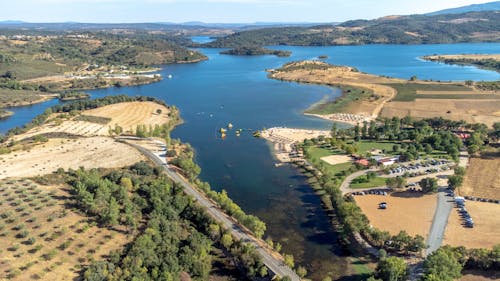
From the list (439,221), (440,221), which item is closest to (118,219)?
(439,221)

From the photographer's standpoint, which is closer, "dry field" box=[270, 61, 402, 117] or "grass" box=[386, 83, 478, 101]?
"dry field" box=[270, 61, 402, 117]

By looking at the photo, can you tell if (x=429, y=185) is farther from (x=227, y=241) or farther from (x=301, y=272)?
(x=227, y=241)

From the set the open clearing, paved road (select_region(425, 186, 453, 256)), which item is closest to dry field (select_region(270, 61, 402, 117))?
the open clearing

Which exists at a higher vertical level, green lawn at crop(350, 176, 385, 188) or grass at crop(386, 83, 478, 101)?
grass at crop(386, 83, 478, 101)

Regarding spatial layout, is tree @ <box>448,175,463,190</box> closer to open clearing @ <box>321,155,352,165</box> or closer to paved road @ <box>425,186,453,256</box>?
paved road @ <box>425,186,453,256</box>

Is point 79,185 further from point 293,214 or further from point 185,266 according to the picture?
point 293,214

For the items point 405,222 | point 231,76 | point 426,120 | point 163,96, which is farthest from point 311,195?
point 231,76
